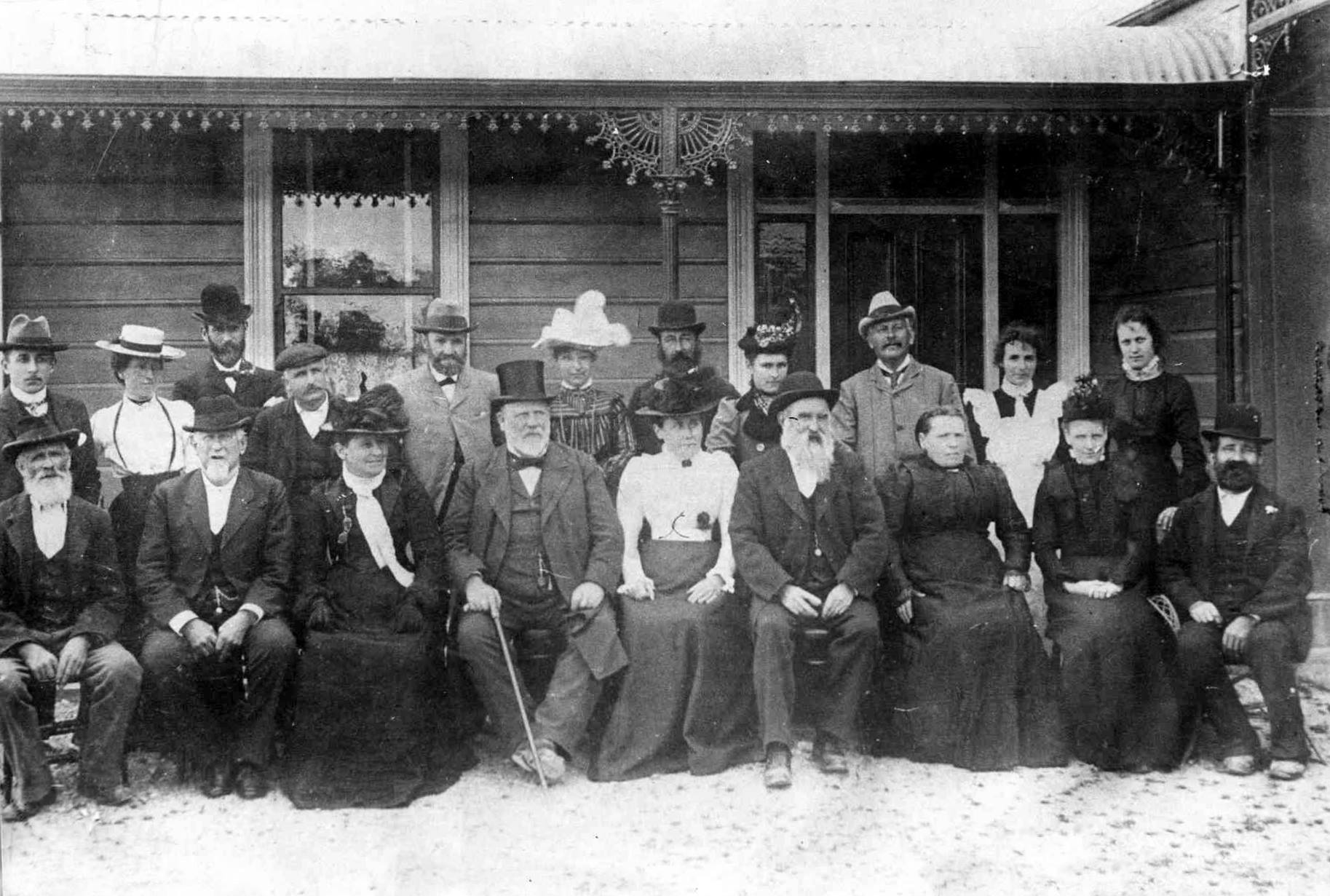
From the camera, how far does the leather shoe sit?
4.50 metres

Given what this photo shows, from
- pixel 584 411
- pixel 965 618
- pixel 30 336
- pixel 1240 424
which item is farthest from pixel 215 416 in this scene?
pixel 1240 424

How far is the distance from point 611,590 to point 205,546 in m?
1.67

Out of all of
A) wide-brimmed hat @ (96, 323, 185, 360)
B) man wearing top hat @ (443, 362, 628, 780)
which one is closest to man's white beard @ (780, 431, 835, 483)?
man wearing top hat @ (443, 362, 628, 780)

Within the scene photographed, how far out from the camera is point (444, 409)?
568 centimetres

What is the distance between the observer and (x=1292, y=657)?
4.84 m

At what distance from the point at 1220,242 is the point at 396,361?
15.5 ft

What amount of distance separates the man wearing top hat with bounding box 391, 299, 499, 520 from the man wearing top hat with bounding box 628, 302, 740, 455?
726 millimetres

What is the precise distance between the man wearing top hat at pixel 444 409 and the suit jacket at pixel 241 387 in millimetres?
612

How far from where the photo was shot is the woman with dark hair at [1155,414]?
5.59m

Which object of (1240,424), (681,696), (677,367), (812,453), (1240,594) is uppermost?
(677,367)

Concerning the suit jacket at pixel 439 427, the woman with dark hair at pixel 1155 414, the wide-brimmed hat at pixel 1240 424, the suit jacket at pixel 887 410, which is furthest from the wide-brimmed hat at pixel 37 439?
the wide-brimmed hat at pixel 1240 424

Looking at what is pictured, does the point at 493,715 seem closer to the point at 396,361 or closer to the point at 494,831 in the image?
the point at 494,831

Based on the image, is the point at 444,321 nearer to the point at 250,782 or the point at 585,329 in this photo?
the point at 585,329

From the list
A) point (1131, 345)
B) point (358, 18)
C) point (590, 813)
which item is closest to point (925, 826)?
point (590, 813)
